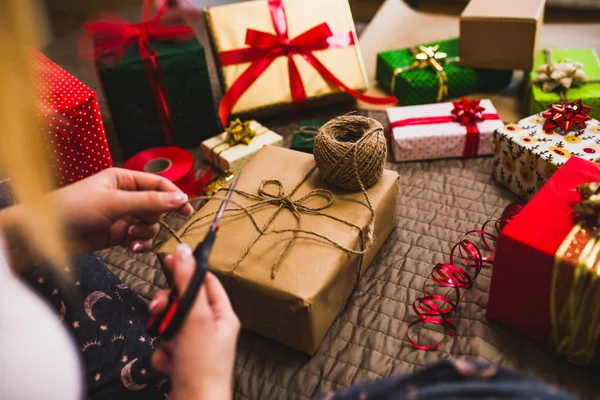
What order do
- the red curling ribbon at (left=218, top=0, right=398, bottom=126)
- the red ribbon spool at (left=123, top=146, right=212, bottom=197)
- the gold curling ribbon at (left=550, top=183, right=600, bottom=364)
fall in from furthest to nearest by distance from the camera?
1. the red curling ribbon at (left=218, top=0, right=398, bottom=126)
2. the red ribbon spool at (left=123, top=146, right=212, bottom=197)
3. the gold curling ribbon at (left=550, top=183, right=600, bottom=364)

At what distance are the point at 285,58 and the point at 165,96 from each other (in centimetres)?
34

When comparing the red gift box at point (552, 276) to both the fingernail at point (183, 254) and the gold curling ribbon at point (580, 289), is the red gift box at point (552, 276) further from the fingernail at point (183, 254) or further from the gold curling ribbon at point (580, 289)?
the fingernail at point (183, 254)

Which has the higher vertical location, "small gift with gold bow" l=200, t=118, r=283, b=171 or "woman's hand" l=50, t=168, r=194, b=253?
"woman's hand" l=50, t=168, r=194, b=253

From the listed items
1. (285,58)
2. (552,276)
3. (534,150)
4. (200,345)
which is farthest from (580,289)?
(285,58)

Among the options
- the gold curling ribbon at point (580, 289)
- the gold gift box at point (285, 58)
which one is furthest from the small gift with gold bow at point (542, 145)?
the gold gift box at point (285, 58)

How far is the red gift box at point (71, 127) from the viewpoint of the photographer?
3.38ft

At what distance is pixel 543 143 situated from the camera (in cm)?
105

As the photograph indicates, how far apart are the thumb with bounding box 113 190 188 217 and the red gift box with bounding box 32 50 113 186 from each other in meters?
0.36

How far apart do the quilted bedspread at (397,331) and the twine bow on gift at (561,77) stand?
0.31m

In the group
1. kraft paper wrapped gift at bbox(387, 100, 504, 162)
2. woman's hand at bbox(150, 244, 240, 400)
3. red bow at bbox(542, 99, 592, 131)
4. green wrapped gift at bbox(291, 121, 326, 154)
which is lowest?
kraft paper wrapped gift at bbox(387, 100, 504, 162)

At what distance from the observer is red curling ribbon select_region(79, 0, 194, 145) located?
1230mm

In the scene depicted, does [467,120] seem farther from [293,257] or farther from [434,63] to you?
[293,257]

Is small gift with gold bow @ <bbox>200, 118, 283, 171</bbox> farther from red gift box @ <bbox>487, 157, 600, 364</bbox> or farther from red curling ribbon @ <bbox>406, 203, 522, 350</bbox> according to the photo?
red gift box @ <bbox>487, 157, 600, 364</bbox>

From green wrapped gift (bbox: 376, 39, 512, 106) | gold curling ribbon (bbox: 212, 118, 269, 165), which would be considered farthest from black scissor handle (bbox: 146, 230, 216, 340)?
green wrapped gift (bbox: 376, 39, 512, 106)
